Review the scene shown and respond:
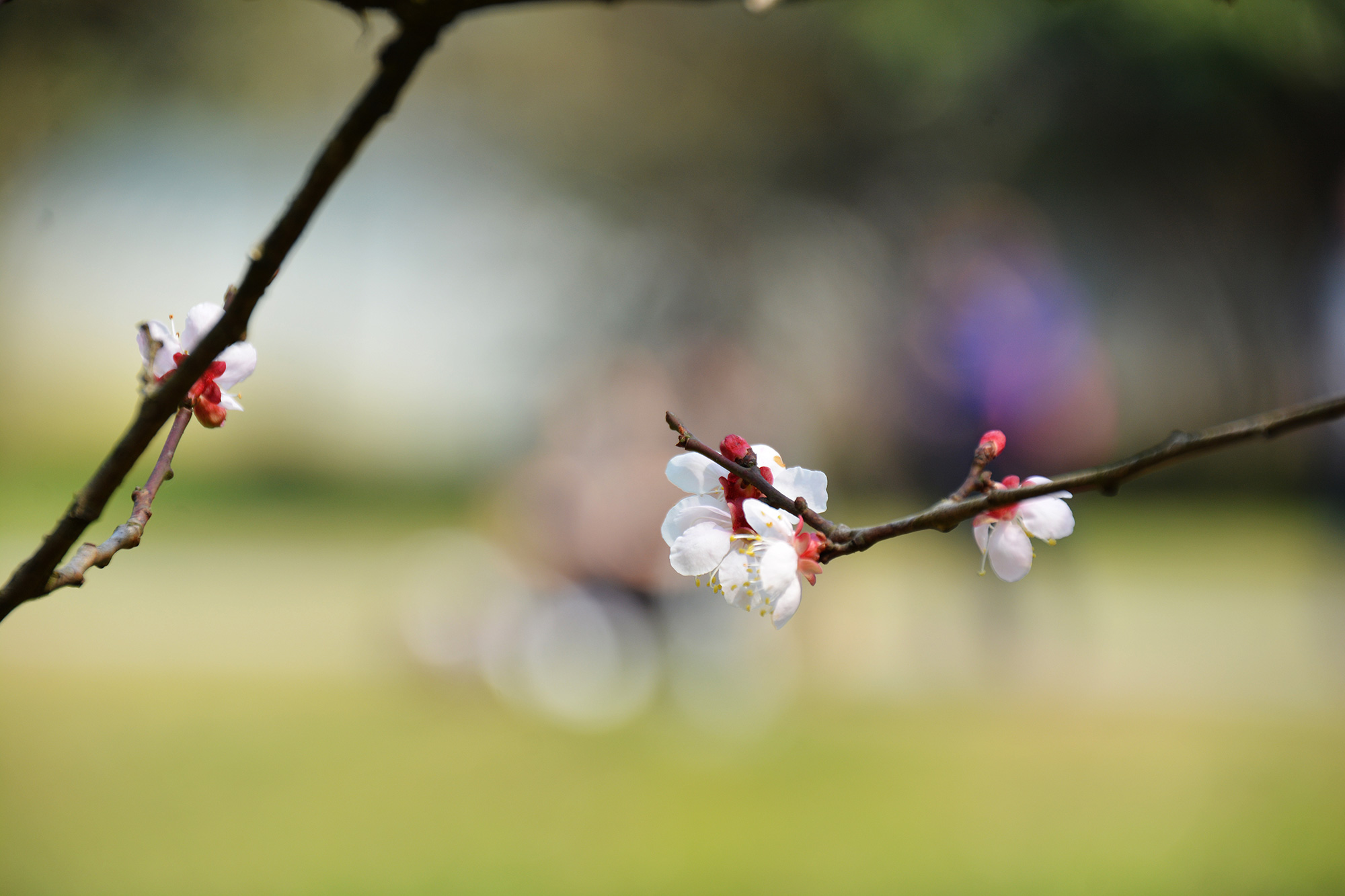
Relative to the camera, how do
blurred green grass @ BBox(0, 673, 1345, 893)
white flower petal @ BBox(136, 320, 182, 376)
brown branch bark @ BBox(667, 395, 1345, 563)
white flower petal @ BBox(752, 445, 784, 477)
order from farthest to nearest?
blurred green grass @ BBox(0, 673, 1345, 893), white flower petal @ BBox(752, 445, 784, 477), white flower petal @ BBox(136, 320, 182, 376), brown branch bark @ BBox(667, 395, 1345, 563)

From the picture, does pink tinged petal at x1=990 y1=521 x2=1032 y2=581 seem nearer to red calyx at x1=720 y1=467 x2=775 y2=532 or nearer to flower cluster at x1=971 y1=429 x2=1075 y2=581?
flower cluster at x1=971 y1=429 x2=1075 y2=581

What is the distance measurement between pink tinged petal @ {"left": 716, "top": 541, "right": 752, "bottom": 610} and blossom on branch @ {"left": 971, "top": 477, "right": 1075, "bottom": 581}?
0.11m

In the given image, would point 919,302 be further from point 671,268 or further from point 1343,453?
point 1343,453

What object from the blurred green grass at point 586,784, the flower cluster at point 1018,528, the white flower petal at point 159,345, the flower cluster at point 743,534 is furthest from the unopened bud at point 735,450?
the blurred green grass at point 586,784

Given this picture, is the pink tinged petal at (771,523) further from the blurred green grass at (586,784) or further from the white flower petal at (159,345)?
the blurred green grass at (586,784)

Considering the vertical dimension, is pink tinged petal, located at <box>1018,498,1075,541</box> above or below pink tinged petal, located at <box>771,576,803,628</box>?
above

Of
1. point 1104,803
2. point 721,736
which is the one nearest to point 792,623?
point 721,736

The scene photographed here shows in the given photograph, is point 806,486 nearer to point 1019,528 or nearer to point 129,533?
point 1019,528

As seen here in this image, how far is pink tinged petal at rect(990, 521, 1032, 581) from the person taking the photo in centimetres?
47

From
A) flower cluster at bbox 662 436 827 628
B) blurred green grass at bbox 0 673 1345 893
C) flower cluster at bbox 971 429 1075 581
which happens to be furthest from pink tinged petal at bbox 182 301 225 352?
blurred green grass at bbox 0 673 1345 893

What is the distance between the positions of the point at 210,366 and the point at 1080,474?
0.40 metres

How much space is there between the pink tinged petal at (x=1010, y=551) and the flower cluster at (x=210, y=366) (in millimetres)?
382

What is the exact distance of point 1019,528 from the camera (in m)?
0.48

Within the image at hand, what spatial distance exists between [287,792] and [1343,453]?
6.76 meters
